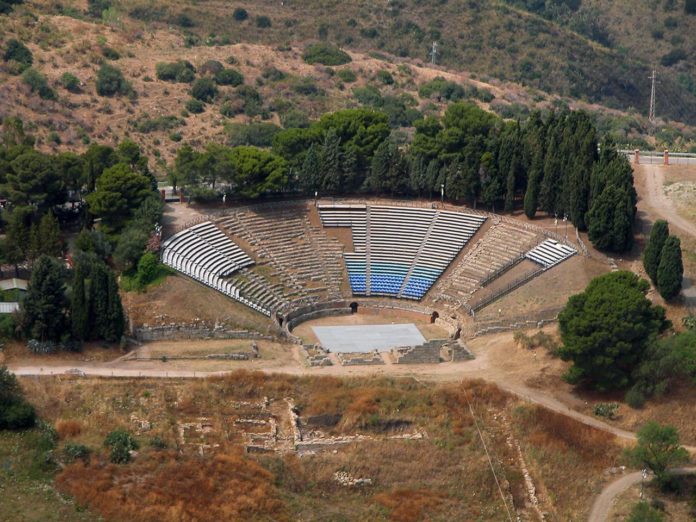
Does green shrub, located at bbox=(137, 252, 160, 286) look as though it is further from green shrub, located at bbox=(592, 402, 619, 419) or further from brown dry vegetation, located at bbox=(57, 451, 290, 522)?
green shrub, located at bbox=(592, 402, 619, 419)

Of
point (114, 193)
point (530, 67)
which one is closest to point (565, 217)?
point (114, 193)

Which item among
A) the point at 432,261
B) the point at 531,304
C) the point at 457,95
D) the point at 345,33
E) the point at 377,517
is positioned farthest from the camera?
the point at 345,33

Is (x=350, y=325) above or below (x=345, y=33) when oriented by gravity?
below

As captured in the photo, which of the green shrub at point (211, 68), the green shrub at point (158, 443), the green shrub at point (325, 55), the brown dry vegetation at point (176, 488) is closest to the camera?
the brown dry vegetation at point (176, 488)

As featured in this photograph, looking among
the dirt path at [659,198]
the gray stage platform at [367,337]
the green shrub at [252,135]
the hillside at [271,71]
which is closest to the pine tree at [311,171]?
the gray stage platform at [367,337]

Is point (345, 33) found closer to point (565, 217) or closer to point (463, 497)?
point (565, 217)

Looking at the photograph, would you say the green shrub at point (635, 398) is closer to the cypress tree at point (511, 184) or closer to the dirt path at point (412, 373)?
the dirt path at point (412, 373)

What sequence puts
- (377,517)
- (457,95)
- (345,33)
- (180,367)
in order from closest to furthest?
(377,517), (180,367), (457,95), (345,33)
